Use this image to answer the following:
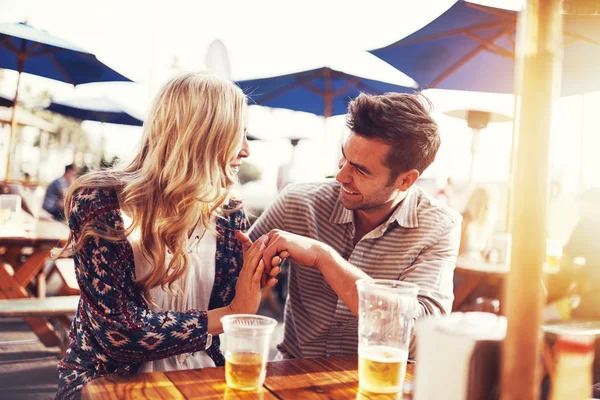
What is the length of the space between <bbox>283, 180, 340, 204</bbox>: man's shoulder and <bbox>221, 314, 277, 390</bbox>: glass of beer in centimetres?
102

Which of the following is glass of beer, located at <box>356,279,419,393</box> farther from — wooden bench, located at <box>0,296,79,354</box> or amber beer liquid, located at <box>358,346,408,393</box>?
wooden bench, located at <box>0,296,79,354</box>

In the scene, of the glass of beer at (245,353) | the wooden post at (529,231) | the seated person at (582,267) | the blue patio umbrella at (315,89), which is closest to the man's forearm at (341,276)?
the glass of beer at (245,353)

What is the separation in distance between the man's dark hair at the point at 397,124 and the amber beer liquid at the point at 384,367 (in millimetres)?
1046

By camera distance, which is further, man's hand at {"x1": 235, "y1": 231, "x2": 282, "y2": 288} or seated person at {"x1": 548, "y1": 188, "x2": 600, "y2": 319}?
seated person at {"x1": 548, "y1": 188, "x2": 600, "y2": 319}

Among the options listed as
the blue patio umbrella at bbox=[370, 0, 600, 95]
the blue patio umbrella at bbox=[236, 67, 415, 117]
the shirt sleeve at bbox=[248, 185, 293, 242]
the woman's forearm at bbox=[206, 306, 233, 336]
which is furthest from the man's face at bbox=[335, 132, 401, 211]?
the blue patio umbrella at bbox=[236, 67, 415, 117]

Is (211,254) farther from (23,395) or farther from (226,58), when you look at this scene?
(226,58)

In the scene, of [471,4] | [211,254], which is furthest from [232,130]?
[471,4]

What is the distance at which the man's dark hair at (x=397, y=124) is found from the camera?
2.06m

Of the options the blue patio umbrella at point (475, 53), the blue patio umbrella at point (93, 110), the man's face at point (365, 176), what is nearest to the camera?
the man's face at point (365, 176)

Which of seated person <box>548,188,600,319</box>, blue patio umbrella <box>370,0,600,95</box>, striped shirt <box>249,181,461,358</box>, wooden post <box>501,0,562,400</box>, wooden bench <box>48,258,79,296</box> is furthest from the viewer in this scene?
blue patio umbrella <box>370,0,600,95</box>

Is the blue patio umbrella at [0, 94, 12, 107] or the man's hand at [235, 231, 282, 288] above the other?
the blue patio umbrella at [0, 94, 12, 107]

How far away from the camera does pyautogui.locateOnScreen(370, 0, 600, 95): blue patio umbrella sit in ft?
16.2

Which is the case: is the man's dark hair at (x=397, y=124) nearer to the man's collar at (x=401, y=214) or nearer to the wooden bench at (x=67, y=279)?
the man's collar at (x=401, y=214)

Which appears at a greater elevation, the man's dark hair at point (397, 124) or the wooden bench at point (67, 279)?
the man's dark hair at point (397, 124)
